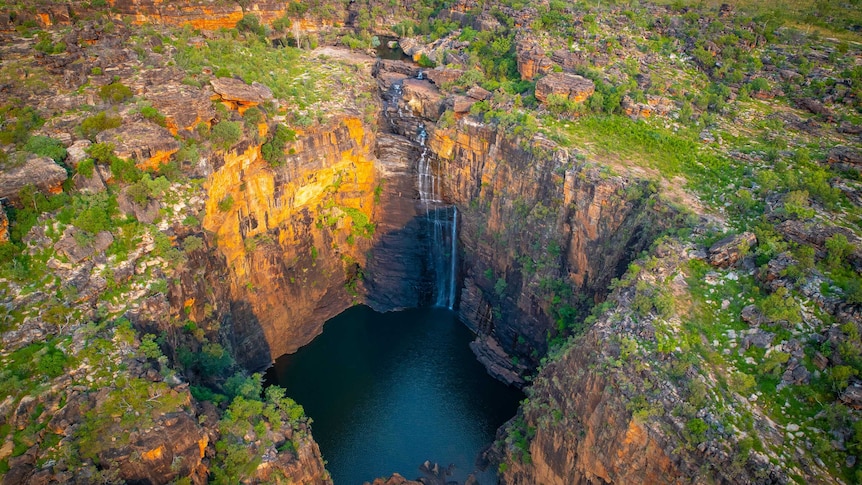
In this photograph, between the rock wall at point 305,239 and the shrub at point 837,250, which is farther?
the rock wall at point 305,239

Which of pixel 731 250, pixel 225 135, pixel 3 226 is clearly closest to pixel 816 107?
pixel 731 250

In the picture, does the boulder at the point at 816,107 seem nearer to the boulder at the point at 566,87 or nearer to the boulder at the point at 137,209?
the boulder at the point at 566,87

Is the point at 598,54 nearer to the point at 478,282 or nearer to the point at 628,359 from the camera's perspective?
the point at 478,282

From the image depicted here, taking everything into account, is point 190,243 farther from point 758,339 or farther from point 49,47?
point 758,339

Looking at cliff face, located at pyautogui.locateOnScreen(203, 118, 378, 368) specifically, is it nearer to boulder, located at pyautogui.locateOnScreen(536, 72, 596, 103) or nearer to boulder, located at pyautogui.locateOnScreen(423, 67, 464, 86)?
boulder, located at pyautogui.locateOnScreen(423, 67, 464, 86)

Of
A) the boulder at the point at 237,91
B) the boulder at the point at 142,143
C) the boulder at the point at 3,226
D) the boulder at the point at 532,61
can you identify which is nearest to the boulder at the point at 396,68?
the boulder at the point at 532,61

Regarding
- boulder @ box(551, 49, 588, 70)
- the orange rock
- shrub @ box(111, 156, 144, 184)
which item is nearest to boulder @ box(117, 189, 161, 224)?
shrub @ box(111, 156, 144, 184)
